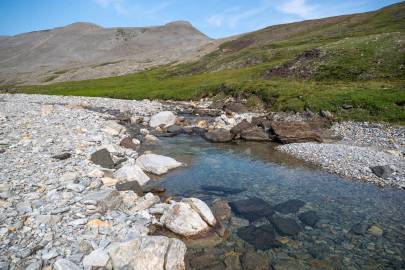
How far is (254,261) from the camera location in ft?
36.1

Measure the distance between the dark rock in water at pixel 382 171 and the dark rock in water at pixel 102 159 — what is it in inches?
679

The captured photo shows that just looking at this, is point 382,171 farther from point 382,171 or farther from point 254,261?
point 254,261

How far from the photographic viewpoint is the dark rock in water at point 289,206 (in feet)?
49.6

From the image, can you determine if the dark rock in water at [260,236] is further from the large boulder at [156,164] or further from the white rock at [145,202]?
the large boulder at [156,164]

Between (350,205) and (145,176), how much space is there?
11.5m

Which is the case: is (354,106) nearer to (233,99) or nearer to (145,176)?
(233,99)

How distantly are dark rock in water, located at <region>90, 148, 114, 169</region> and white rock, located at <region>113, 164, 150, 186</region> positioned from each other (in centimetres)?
214

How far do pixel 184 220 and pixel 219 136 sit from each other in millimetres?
19548

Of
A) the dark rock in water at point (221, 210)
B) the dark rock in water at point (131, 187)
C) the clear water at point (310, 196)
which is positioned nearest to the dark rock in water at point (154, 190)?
the dark rock in water at point (131, 187)

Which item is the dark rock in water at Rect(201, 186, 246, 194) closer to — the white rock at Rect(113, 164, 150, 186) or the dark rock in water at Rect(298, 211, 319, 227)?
the white rock at Rect(113, 164, 150, 186)

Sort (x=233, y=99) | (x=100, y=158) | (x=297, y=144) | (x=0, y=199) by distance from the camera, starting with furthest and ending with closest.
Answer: (x=233, y=99) < (x=297, y=144) < (x=100, y=158) < (x=0, y=199)

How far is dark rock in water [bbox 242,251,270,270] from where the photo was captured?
10711 millimetres

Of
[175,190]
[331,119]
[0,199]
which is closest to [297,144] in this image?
[331,119]

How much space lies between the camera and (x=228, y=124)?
37.9 m
